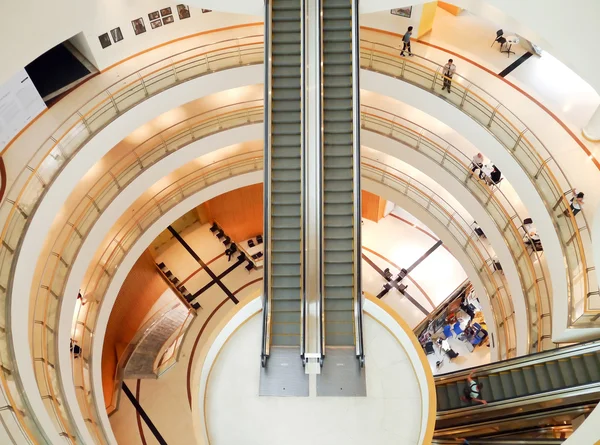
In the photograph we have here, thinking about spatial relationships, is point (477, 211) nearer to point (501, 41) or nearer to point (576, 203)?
point (576, 203)

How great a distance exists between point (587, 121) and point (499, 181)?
105 inches

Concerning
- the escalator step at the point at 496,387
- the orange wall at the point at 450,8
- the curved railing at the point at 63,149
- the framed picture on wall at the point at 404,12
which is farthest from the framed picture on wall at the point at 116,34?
the escalator step at the point at 496,387

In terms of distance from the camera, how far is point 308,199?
11.2 meters

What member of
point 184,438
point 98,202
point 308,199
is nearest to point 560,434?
point 308,199

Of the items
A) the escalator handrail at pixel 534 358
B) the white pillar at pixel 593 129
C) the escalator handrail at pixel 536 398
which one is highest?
the white pillar at pixel 593 129

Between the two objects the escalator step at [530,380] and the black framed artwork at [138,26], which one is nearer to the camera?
the escalator step at [530,380]

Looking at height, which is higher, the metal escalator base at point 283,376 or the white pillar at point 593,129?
the white pillar at point 593,129

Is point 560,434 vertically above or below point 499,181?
below

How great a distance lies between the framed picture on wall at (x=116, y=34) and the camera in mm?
14059

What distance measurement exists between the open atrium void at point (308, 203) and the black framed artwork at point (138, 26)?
0.16 ft

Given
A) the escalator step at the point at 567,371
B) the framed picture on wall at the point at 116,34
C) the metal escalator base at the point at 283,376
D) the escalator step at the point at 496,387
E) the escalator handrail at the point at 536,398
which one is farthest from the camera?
the framed picture on wall at the point at 116,34

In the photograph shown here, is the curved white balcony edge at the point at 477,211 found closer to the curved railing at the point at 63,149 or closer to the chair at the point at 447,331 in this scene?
→ the chair at the point at 447,331

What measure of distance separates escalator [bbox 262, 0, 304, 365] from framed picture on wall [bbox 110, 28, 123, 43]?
4678 mm

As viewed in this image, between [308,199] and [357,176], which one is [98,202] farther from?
[357,176]
